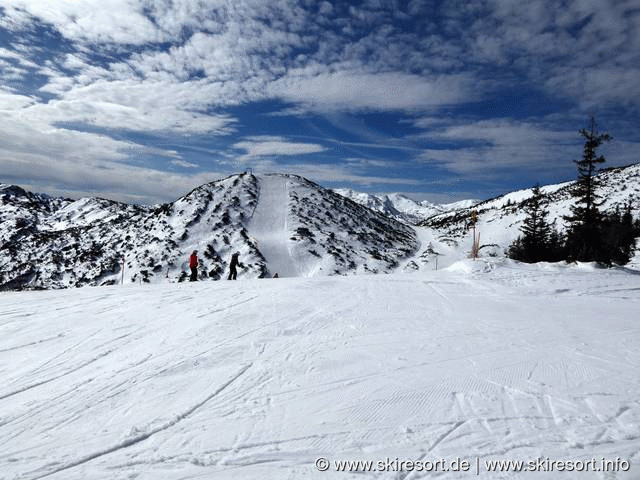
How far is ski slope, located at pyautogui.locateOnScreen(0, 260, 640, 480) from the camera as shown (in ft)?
12.3

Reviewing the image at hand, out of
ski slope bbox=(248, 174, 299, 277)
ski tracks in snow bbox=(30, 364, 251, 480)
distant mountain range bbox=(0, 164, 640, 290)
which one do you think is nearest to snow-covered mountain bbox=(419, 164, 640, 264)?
distant mountain range bbox=(0, 164, 640, 290)

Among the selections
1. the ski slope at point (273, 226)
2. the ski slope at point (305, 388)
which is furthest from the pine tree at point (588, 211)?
the ski slope at point (273, 226)

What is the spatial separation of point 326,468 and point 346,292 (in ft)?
29.3

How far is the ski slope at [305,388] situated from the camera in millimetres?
3740

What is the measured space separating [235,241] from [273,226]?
24.2ft

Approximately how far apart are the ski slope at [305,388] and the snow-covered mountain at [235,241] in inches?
992

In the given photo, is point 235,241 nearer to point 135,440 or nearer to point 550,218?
point 135,440

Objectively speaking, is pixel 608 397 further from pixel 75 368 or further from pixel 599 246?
pixel 599 246

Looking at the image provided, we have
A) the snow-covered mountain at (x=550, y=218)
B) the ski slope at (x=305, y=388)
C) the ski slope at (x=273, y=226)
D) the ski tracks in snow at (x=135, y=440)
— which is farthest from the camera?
the snow-covered mountain at (x=550, y=218)

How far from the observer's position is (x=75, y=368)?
6.03 meters

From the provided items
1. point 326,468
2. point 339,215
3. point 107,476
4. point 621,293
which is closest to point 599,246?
point 621,293

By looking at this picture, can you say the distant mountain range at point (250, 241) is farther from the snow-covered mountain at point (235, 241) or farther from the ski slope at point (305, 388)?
the ski slope at point (305, 388)

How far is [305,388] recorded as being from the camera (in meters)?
5.23

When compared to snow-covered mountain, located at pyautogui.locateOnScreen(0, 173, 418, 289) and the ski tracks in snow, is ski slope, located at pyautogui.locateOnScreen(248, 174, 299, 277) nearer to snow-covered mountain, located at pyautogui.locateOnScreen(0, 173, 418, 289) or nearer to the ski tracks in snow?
snow-covered mountain, located at pyautogui.locateOnScreen(0, 173, 418, 289)
